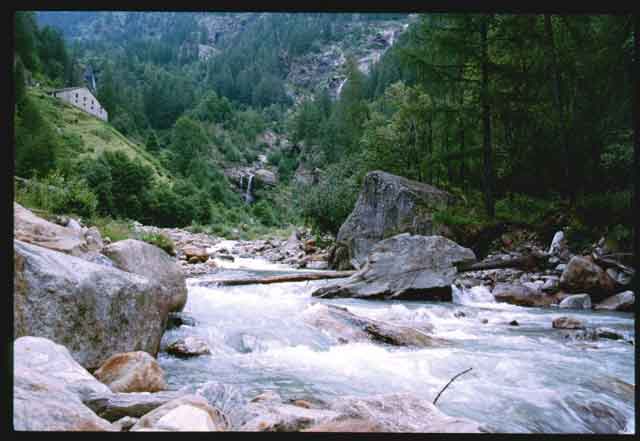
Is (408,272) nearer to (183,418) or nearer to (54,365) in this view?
(54,365)

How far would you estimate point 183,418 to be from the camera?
71.3 inches

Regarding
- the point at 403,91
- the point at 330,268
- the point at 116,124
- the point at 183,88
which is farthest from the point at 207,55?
the point at 330,268

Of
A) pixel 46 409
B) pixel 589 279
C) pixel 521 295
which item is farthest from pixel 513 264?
pixel 46 409

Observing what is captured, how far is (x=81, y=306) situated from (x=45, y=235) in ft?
7.32

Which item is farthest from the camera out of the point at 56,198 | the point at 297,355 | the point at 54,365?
the point at 56,198

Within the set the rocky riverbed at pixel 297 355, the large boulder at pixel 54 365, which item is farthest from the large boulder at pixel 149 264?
the large boulder at pixel 54 365

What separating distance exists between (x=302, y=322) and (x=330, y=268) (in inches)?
369

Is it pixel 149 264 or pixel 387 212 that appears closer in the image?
pixel 149 264

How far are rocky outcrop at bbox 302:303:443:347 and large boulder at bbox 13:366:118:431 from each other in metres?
3.79

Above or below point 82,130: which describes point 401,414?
above

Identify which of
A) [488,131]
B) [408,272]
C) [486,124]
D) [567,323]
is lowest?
[408,272]

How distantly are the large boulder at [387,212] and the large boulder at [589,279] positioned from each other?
4.98 meters

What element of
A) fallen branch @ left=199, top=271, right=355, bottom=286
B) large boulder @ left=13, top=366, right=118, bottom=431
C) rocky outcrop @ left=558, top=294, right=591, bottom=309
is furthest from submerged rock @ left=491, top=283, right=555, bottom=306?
large boulder @ left=13, top=366, right=118, bottom=431

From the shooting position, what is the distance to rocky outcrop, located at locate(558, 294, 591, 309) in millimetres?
7555
